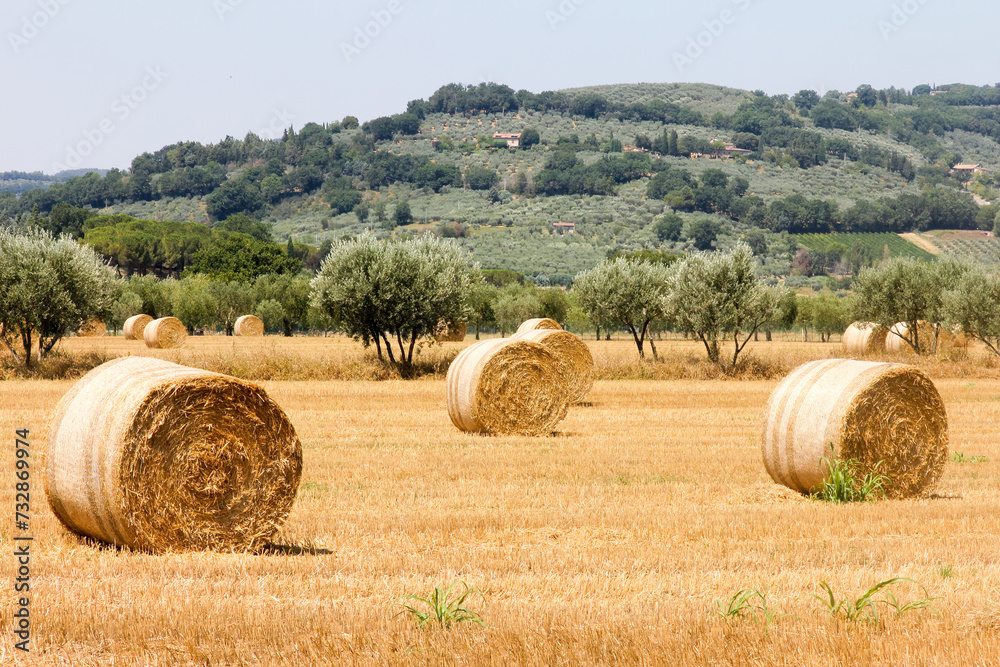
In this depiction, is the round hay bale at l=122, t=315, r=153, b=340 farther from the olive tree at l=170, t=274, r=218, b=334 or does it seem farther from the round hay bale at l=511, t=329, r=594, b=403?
the round hay bale at l=511, t=329, r=594, b=403

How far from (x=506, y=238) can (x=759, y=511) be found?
158625 mm

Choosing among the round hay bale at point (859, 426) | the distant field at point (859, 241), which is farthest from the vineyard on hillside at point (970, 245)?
the round hay bale at point (859, 426)

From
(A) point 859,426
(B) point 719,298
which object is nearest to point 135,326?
(B) point 719,298

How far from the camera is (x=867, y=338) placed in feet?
151

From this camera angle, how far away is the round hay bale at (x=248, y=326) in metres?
66.0

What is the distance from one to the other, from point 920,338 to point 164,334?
127ft

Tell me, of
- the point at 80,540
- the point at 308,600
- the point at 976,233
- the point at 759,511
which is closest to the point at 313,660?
the point at 308,600

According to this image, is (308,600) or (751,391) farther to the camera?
(751,391)

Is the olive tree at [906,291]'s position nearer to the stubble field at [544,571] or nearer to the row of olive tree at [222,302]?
the stubble field at [544,571]

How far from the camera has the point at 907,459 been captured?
12.0 meters

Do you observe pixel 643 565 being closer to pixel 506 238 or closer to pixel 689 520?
pixel 689 520

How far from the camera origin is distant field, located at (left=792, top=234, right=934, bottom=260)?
538 ft

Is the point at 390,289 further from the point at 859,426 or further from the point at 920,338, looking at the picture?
the point at 920,338

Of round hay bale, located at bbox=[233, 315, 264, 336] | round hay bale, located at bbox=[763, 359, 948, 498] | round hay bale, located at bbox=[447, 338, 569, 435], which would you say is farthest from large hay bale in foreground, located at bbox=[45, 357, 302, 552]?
round hay bale, located at bbox=[233, 315, 264, 336]
